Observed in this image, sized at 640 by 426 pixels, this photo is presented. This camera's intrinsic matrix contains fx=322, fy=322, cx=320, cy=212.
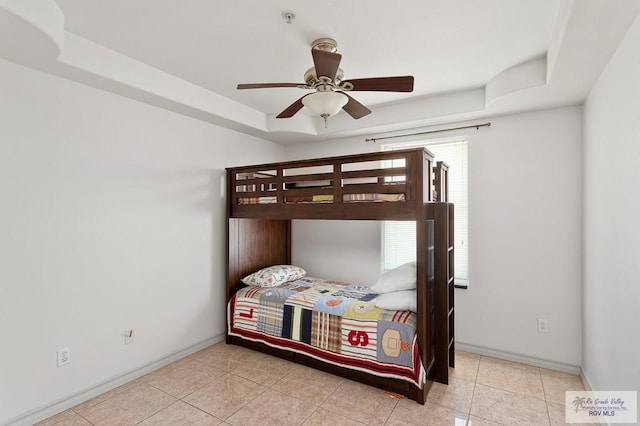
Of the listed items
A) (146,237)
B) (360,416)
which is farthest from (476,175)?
(146,237)

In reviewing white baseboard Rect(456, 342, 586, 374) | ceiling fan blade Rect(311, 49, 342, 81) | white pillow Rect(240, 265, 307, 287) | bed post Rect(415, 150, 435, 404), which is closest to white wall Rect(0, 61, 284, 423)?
white pillow Rect(240, 265, 307, 287)

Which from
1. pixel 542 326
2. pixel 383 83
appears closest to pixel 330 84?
pixel 383 83

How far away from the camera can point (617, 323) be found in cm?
189

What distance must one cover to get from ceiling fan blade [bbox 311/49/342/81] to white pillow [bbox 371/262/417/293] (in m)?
1.69

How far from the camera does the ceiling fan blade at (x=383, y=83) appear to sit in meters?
1.96

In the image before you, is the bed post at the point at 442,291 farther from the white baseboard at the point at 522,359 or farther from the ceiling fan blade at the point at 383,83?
the ceiling fan blade at the point at 383,83

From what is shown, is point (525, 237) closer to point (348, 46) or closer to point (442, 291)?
point (442, 291)

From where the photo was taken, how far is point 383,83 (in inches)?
79.2

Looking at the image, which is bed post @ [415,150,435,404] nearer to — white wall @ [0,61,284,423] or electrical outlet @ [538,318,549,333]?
electrical outlet @ [538,318,549,333]

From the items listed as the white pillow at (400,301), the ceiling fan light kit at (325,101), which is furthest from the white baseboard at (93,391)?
the ceiling fan light kit at (325,101)

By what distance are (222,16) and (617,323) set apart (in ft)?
9.77

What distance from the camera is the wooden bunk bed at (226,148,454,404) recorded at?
246cm

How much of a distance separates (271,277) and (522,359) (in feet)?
8.59

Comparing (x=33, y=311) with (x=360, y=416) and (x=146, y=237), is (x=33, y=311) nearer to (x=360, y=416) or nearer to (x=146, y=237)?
(x=146, y=237)
